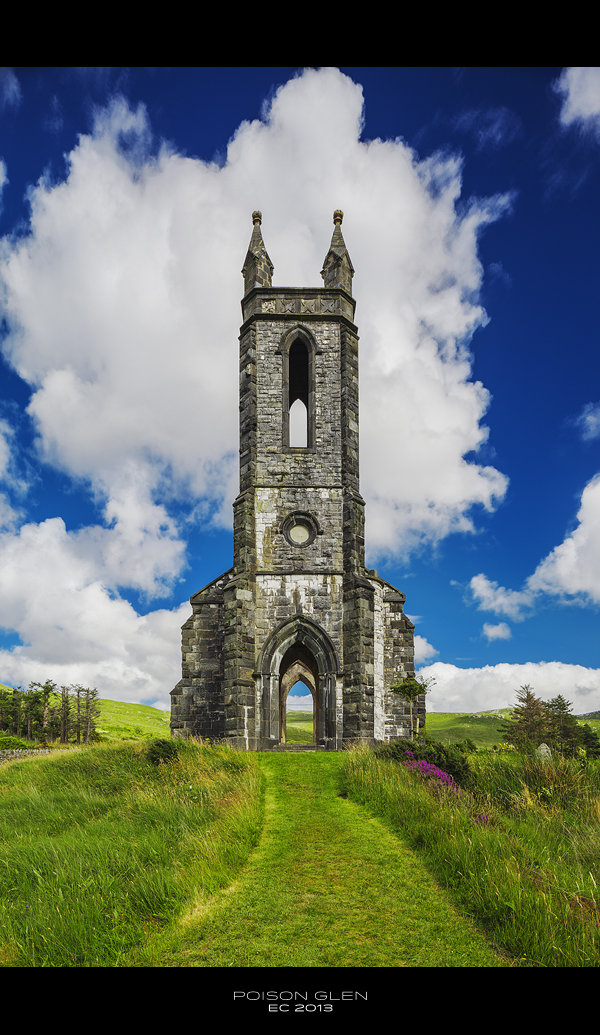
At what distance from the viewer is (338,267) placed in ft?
67.0

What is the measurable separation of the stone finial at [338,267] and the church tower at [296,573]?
52 millimetres

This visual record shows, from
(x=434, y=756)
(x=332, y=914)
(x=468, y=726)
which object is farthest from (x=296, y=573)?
(x=468, y=726)

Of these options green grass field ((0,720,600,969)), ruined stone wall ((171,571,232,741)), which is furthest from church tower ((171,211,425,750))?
green grass field ((0,720,600,969))

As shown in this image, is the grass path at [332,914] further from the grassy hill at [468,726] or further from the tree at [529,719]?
the grassy hill at [468,726]

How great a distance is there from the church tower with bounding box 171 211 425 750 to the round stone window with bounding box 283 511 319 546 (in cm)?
3

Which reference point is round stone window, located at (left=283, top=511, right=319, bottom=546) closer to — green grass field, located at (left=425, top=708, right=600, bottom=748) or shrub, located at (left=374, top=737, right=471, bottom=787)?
shrub, located at (left=374, top=737, right=471, bottom=787)

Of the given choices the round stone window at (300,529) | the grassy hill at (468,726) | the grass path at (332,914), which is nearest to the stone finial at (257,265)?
the round stone window at (300,529)

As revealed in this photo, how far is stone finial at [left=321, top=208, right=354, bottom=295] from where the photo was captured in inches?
802

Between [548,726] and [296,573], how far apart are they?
49.5 ft

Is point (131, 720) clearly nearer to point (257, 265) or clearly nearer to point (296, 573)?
point (296, 573)

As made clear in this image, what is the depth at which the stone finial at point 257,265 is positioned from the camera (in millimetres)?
20406
